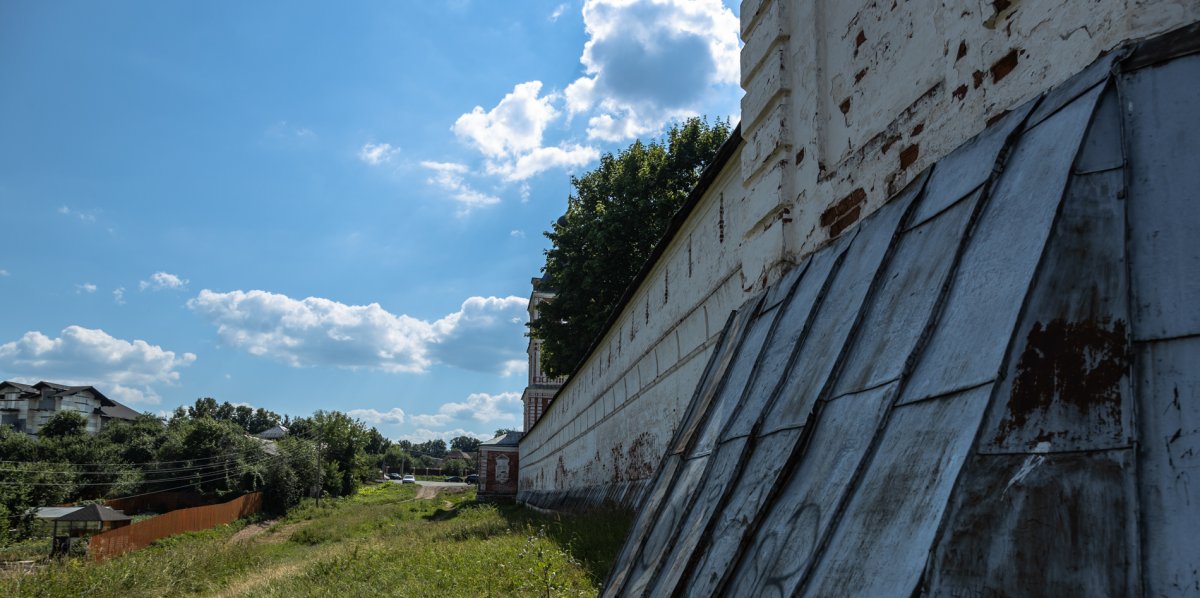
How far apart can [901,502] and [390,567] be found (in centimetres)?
1006

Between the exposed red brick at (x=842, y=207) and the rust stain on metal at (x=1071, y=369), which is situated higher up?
the exposed red brick at (x=842, y=207)

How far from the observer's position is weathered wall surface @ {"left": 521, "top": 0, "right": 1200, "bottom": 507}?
2.61m

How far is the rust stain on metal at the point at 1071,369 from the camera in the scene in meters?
1.69

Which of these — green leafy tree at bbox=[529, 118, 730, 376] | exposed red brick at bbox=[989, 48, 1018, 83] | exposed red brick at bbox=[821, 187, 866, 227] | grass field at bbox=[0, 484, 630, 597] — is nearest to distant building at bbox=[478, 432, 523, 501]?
grass field at bbox=[0, 484, 630, 597]

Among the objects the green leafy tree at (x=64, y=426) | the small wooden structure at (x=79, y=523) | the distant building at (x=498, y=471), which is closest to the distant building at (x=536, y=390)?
the distant building at (x=498, y=471)

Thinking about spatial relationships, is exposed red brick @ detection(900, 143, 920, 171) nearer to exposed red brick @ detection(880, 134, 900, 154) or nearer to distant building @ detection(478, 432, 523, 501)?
exposed red brick @ detection(880, 134, 900, 154)

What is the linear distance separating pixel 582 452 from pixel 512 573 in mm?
7345

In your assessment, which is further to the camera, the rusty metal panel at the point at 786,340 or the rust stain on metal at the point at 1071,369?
the rusty metal panel at the point at 786,340

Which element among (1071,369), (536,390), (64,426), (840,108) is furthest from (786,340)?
(64,426)

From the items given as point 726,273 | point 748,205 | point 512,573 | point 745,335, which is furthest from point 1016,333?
point 512,573

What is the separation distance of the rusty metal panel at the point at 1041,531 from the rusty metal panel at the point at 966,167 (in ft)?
4.05

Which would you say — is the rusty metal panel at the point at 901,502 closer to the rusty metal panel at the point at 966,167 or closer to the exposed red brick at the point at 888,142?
the rusty metal panel at the point at 966,167

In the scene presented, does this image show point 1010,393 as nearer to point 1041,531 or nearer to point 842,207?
point 1041,531

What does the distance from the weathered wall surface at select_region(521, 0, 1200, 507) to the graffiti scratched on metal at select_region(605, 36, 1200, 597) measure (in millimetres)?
182
